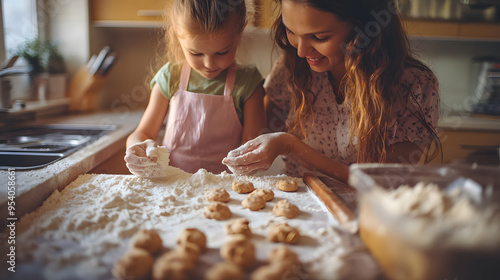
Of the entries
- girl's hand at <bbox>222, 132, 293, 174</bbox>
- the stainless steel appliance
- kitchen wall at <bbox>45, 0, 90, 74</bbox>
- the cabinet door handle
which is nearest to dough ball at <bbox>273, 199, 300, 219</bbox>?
girl's hand at <bbox>222, 132, 293, 174</bbox>

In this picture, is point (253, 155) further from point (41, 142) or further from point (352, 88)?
point (41, 142)

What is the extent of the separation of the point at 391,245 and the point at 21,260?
60 centimetres

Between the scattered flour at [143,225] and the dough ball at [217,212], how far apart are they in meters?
0.01

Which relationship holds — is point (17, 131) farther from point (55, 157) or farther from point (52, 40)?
point (52, 40)

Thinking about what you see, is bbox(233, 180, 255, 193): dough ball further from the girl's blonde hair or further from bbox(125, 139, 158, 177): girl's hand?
the girl's blonde hair

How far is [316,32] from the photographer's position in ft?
3.01

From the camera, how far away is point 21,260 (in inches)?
23.1

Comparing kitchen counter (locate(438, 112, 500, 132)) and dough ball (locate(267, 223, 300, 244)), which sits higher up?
kitchen counter (locate(438, 112, 500, 132))

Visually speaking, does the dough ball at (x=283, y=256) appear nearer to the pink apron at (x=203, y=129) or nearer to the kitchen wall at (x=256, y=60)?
the pink apron at (x=203, y=129)

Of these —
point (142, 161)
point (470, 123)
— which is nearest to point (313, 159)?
point (142, 161)

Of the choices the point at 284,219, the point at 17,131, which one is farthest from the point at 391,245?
the point at 17,131

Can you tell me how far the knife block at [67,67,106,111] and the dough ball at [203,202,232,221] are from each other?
1.64m

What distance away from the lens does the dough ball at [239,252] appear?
0.58m

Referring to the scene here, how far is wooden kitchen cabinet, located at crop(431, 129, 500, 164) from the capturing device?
77.1 inches
